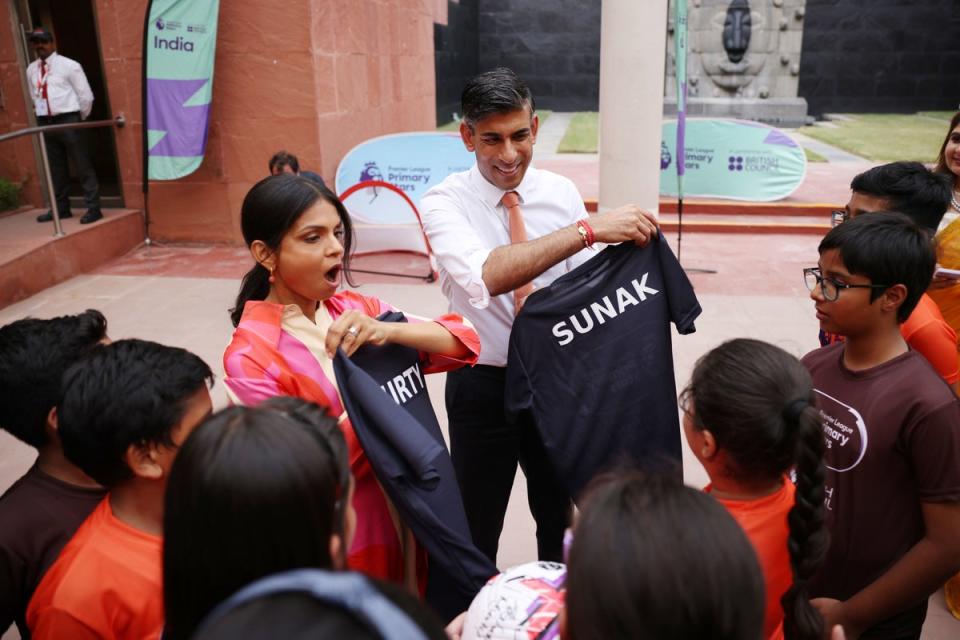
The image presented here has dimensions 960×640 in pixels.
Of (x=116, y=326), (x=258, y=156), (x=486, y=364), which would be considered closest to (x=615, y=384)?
(x=486, y=364)

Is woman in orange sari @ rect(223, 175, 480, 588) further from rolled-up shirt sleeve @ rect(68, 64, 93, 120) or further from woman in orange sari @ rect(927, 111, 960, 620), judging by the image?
rolled-up shirt sleeve @ rect(68, 64, 93, 120)

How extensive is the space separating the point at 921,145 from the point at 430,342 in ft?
47.2

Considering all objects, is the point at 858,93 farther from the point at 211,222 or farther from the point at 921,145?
the point at 211,222

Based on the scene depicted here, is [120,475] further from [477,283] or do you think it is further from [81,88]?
[81,88]

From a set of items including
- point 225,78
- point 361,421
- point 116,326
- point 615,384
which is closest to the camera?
point 361,421

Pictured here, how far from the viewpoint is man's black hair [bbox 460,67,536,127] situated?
2.07m

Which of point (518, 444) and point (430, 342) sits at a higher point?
point (430, 342)

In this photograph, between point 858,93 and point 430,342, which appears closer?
point 430,342

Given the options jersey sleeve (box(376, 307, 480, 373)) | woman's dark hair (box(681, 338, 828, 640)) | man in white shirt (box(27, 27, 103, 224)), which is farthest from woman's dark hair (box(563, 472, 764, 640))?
man in white shirt (box(27, 27, 103, 224))

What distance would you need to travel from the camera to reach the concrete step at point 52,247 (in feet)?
19.7

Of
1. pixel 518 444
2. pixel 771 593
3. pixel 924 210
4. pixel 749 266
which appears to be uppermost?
pixel 924 210

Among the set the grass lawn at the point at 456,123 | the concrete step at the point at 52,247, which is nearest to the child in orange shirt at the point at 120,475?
the concrete step at the point at 52,247

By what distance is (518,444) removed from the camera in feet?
7.57

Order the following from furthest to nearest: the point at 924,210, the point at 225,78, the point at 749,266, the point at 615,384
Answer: the point at 225,78
the point at 749,266
the point at 924,210
the point at 615,384
